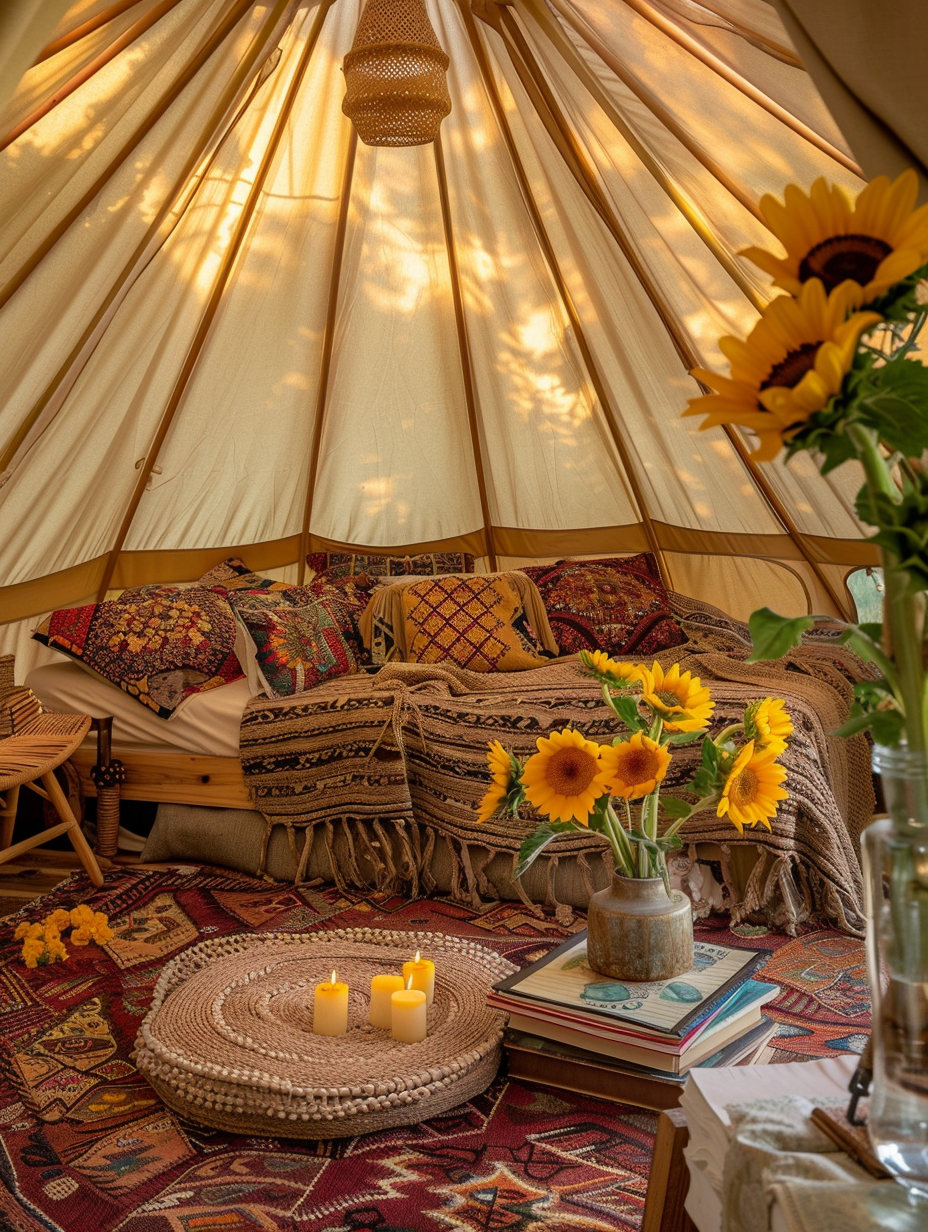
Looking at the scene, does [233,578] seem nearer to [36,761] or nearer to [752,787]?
[36,761]

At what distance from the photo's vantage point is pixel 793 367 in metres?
0.83

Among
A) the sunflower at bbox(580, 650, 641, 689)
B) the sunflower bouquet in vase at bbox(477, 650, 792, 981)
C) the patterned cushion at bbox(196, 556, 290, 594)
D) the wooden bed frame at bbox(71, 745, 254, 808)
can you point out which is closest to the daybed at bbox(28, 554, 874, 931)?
the wooden bed frame at bbox(71, 745, 254, 808)

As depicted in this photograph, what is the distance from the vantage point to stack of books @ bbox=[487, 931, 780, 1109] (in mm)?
1701

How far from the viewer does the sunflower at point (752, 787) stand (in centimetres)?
150

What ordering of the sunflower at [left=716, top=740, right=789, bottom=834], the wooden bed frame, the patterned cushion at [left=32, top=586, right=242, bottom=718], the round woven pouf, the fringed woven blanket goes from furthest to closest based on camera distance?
the patterned cushion at [left=32, top=586, right=242, bottom=718] → the wooden bed frame → the fringed woven blanket → the round woven pouf → the sunflower at [left=716, top=740, right=789, bottom=834]

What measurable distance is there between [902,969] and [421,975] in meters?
1.31

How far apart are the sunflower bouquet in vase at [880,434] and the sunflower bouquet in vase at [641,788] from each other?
0.65 meters

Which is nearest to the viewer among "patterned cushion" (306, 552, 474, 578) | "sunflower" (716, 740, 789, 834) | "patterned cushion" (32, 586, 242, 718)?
"sunflower" (716, 740, 789, 834)

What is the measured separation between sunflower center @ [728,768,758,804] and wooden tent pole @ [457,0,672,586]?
2569 millimetres

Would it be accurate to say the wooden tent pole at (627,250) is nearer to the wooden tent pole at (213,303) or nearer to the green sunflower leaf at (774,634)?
the wooden tent pole at (213,303)

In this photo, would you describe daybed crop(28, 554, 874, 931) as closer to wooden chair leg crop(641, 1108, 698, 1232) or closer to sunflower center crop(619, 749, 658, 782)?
sunflower center crop(619, 749, 658, 782)

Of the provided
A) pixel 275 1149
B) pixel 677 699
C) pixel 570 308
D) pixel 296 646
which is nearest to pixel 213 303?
pixel 570 308

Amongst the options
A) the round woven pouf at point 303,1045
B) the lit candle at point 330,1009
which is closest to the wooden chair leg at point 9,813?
the round woven pouf at point 303,1045

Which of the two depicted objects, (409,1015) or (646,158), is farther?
(646,158)
